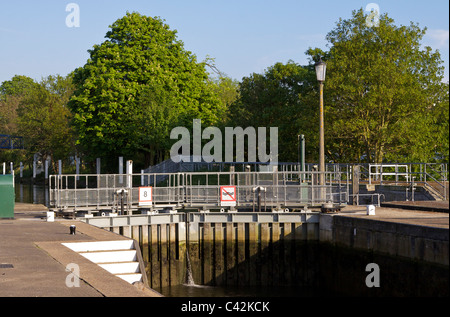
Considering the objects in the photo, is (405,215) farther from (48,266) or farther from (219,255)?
(48,266)

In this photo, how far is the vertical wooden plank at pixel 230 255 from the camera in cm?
2784

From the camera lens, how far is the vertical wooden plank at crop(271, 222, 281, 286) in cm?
2756

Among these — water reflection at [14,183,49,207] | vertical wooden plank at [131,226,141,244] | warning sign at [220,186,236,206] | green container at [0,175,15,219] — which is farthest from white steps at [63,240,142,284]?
water reflection at [14,183,49,207]

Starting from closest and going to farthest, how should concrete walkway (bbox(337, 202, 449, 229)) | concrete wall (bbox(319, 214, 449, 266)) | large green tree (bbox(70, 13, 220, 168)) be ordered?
concrete wall (bbox(319, 214, 449, 266))
concrete walkway (bbox(337, 202, 449, 229))
large green tree (bbox(70, 13, 220, 168))

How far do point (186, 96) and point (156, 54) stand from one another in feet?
17.2

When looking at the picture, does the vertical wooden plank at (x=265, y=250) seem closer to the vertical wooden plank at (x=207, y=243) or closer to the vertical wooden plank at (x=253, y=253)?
the vertical wooden plank at (x=253, y=253)

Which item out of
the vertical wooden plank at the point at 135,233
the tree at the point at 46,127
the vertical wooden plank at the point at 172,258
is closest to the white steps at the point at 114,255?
the vertical wooden plank at the point at 135,233

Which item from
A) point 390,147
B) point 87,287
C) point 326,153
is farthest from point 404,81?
point 87,287

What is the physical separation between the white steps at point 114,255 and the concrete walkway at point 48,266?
59cm

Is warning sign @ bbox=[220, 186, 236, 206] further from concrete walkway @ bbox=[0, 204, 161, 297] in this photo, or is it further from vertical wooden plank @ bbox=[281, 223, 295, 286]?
concrete walkway @ bbox=[0, 204, 161, 297]

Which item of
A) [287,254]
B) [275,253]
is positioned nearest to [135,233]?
[275,253]

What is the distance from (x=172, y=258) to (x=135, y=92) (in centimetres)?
3798

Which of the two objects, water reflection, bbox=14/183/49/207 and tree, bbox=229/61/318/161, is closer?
tree, bbox=229/61/318/161

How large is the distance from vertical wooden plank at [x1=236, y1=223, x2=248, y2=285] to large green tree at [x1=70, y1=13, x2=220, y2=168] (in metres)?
34.2
